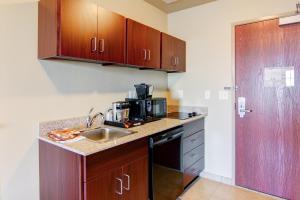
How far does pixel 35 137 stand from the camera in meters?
1.72

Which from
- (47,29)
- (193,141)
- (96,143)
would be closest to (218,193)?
(193,141)

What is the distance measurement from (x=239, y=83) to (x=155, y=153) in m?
1.49

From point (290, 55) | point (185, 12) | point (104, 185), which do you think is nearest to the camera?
point (104, 185)

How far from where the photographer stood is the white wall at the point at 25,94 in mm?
1551

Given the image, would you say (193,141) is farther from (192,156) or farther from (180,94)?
(180,94)

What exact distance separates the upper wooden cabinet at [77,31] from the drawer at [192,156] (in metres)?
1.39

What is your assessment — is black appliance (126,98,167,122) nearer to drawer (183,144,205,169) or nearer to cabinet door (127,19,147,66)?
cabinet door (127,19,147,66)

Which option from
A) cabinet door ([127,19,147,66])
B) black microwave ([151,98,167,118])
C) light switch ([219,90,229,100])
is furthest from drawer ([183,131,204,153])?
cabinet door ([127,19,147,66])

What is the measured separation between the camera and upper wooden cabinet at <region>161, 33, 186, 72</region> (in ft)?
8.66

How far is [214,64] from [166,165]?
1.56 metres

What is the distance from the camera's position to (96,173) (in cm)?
142

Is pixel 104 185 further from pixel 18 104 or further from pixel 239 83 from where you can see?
pixel 239 83

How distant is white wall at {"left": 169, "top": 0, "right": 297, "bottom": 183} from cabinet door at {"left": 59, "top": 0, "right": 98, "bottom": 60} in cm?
167

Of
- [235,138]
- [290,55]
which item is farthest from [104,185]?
[290,55]
